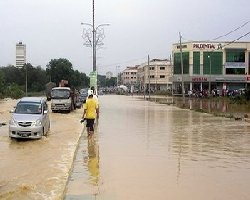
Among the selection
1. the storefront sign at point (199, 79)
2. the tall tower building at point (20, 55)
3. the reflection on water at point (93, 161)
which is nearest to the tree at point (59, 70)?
the tall tower building at point (20, 55)

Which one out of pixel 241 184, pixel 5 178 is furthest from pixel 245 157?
pixel 5 178

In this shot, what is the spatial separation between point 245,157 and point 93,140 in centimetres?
649

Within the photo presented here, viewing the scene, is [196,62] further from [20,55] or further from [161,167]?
[161,167]

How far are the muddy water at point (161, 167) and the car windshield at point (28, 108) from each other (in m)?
2.36

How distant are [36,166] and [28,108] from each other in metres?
7.99

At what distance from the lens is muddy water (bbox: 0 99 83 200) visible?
33.7 feet

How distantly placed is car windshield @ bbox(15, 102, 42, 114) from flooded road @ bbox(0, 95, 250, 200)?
4.12 feet

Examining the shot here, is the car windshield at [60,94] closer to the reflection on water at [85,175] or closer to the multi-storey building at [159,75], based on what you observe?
the reflection on water at [85,175]

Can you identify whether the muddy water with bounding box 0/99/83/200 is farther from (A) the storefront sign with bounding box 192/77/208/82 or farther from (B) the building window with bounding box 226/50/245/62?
(B) the building window with bounding box 226/50/245/62

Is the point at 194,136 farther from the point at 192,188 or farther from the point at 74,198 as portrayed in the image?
the point at 74,198

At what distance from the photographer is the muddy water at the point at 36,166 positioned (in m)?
10.3

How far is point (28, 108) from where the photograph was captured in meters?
21.4

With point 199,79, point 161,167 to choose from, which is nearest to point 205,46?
point 199,79

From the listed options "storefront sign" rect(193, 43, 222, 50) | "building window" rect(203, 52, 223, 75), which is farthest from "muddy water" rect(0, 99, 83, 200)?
"building window" rect(203, 52, 223, 75)
